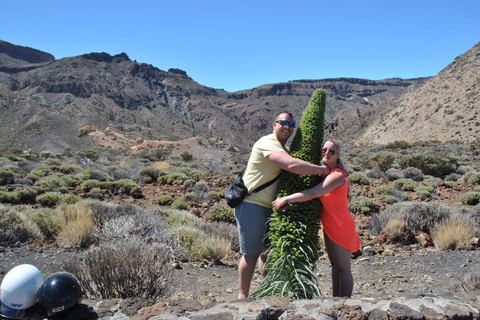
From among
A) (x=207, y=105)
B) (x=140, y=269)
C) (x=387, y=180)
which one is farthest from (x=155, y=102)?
(x=140, y=269)

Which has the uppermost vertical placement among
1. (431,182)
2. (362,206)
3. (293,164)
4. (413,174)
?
(293,164)

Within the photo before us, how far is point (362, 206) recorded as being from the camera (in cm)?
911

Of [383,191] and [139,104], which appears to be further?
[139,104]

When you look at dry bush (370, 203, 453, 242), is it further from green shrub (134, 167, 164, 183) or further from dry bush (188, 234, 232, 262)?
green shrub (134, 167, 164, 183)

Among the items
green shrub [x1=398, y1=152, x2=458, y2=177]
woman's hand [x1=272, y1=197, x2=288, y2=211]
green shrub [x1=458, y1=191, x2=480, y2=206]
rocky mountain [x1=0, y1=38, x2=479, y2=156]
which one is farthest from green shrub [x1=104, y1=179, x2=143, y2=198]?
rocky mountain [x1=0, y1=38, x2=479, y2=156]

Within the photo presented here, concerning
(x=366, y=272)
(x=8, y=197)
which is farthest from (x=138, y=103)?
(x=366, y=272)

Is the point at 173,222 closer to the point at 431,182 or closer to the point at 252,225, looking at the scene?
the point at 252,225

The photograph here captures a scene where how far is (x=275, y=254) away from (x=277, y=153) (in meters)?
0.91

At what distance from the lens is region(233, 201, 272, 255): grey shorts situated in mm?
3146

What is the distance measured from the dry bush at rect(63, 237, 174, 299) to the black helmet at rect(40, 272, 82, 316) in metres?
1.05

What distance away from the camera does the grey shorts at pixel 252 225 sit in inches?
124

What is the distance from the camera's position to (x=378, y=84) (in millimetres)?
123875

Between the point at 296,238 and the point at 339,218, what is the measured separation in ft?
1.48

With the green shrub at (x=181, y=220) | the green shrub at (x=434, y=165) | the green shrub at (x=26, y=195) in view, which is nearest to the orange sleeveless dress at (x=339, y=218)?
the green shrub at (x=181, y=220)
